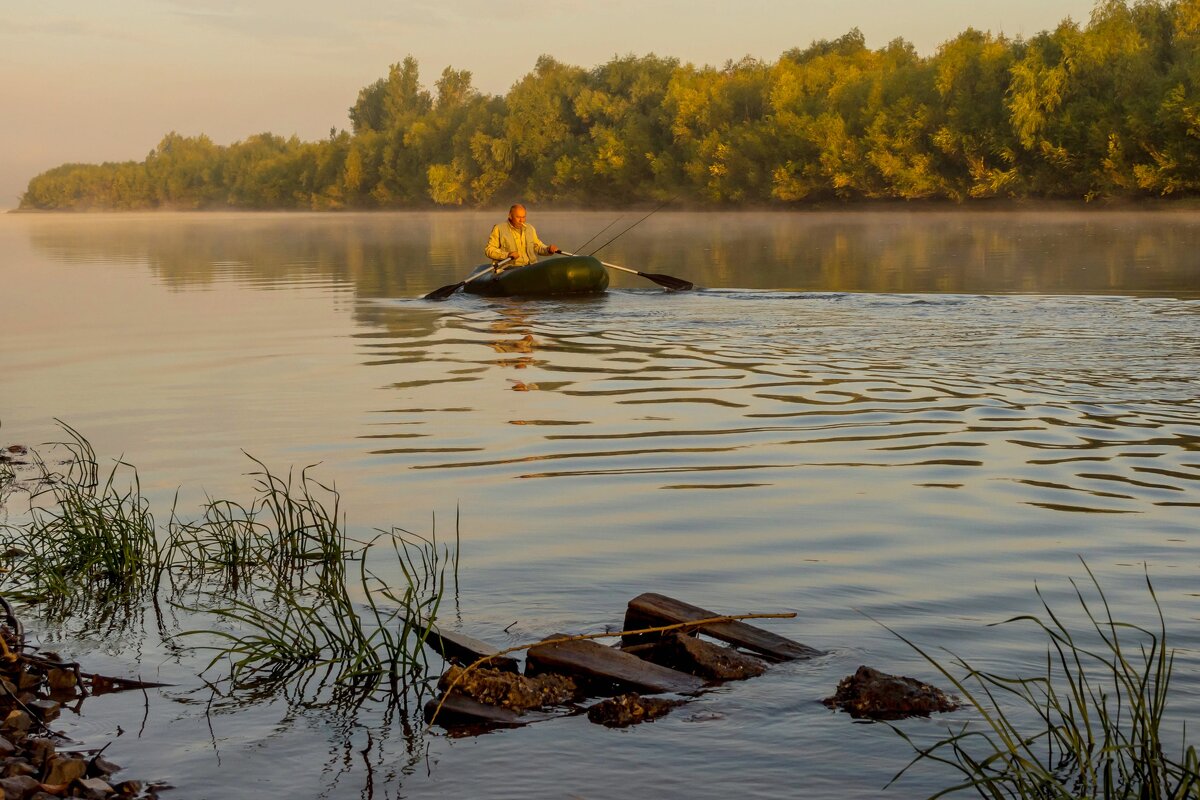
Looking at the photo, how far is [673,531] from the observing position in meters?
7.53

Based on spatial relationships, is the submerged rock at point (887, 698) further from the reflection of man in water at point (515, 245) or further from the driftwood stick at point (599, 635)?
the reflection of man in water at point (515, 245)

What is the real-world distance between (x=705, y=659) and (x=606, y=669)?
14.8 inches

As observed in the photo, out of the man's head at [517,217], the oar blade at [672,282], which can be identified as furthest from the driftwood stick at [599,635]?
the oar blade at [672,282]

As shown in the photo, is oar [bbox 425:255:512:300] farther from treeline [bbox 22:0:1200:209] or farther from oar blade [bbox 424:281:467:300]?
treeline [bbox 22:0:1200:209]

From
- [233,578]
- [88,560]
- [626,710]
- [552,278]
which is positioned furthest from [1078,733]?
[552,278]

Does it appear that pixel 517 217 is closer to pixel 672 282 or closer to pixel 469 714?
pixel 672 282


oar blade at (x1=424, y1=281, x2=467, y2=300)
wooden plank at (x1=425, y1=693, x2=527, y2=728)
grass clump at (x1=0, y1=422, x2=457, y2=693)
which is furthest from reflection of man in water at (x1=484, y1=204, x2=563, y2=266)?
wooden plank at (x1=425, y1=693, x2=527, y2=728)

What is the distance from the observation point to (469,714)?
15.9ft

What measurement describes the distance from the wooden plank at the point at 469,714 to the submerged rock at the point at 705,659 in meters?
0.68

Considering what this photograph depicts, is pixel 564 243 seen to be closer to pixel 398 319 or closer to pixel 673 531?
pixel 398 319

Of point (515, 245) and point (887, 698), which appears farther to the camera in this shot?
point (515, 245)

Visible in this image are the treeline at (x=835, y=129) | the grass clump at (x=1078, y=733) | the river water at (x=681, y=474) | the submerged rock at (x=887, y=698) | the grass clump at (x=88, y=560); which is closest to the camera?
the grass clump at (x=1078, y=733)

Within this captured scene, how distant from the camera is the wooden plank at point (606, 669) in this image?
5.09 metres

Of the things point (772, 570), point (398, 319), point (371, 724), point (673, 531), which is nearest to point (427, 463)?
point (673, 531)
